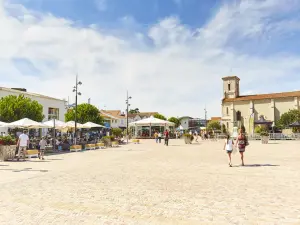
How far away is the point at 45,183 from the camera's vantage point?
824cm

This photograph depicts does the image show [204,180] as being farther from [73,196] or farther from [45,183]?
[45,183]

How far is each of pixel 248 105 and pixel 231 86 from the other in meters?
9.21

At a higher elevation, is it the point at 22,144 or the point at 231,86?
the point at 231,86

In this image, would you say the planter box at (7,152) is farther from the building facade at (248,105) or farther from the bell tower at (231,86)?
the bell tower at (231,86)

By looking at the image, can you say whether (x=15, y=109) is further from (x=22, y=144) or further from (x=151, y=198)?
(x=151, y=198)

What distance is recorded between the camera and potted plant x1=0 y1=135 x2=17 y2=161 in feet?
48.1

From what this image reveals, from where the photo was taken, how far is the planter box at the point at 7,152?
14.6 m

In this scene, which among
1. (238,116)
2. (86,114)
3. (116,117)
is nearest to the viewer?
(86,114)

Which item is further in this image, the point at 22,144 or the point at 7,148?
the point at 7,148

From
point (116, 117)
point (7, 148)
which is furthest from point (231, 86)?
point (7, 148)

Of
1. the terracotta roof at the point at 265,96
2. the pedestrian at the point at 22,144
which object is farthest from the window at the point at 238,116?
the pedestrian at the point at 22,144

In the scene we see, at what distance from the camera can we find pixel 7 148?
48.8 ft

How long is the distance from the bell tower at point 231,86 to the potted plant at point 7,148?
247 feet

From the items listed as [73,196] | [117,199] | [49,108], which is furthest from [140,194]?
[49,108]
